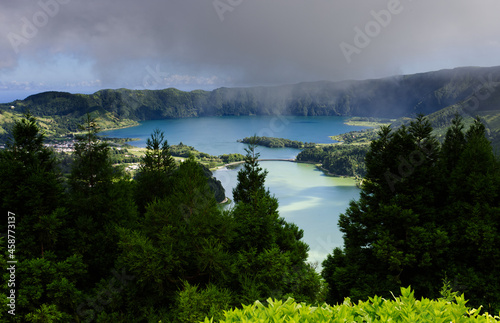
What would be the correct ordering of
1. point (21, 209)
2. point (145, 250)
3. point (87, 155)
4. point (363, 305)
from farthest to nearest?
point (87, 155), point (21, 209), point (145, 250), point (363, 305)

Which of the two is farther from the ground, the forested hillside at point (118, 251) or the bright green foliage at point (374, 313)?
the bright green foliage at point (374, 313)

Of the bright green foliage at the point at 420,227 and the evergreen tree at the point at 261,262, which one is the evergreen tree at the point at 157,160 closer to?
the evergreen tree at the point at 261,262

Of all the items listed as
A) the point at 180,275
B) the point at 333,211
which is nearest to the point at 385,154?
the point at 180,275

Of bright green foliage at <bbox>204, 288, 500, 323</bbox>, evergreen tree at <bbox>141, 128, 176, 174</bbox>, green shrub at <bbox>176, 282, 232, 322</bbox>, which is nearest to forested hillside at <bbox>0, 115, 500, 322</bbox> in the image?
green shrub at <bbox>176, 282, 232, 322</bbox>

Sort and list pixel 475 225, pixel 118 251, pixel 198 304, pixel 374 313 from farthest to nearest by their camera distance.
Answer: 1. pixel 118 251
2. pixel 475 225
3. pixel 198 304
4. pixel 374 313

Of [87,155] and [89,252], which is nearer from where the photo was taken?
[89,252]

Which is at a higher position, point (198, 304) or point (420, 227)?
point (420, 227)

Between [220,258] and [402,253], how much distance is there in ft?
27.9

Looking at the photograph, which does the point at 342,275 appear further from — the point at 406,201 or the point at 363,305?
the point at 363,305

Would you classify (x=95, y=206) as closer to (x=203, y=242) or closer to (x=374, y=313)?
(x=203, y=242)

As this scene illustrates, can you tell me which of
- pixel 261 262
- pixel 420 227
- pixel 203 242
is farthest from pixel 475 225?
pixel 203 242

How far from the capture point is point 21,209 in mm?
14188

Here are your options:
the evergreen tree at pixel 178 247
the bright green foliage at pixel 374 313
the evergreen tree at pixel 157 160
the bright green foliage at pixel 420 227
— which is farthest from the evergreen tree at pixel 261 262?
the evergreen tree at pixel 157 160

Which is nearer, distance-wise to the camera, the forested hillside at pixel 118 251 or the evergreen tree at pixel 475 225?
the forested hillside at pixel 118 251
